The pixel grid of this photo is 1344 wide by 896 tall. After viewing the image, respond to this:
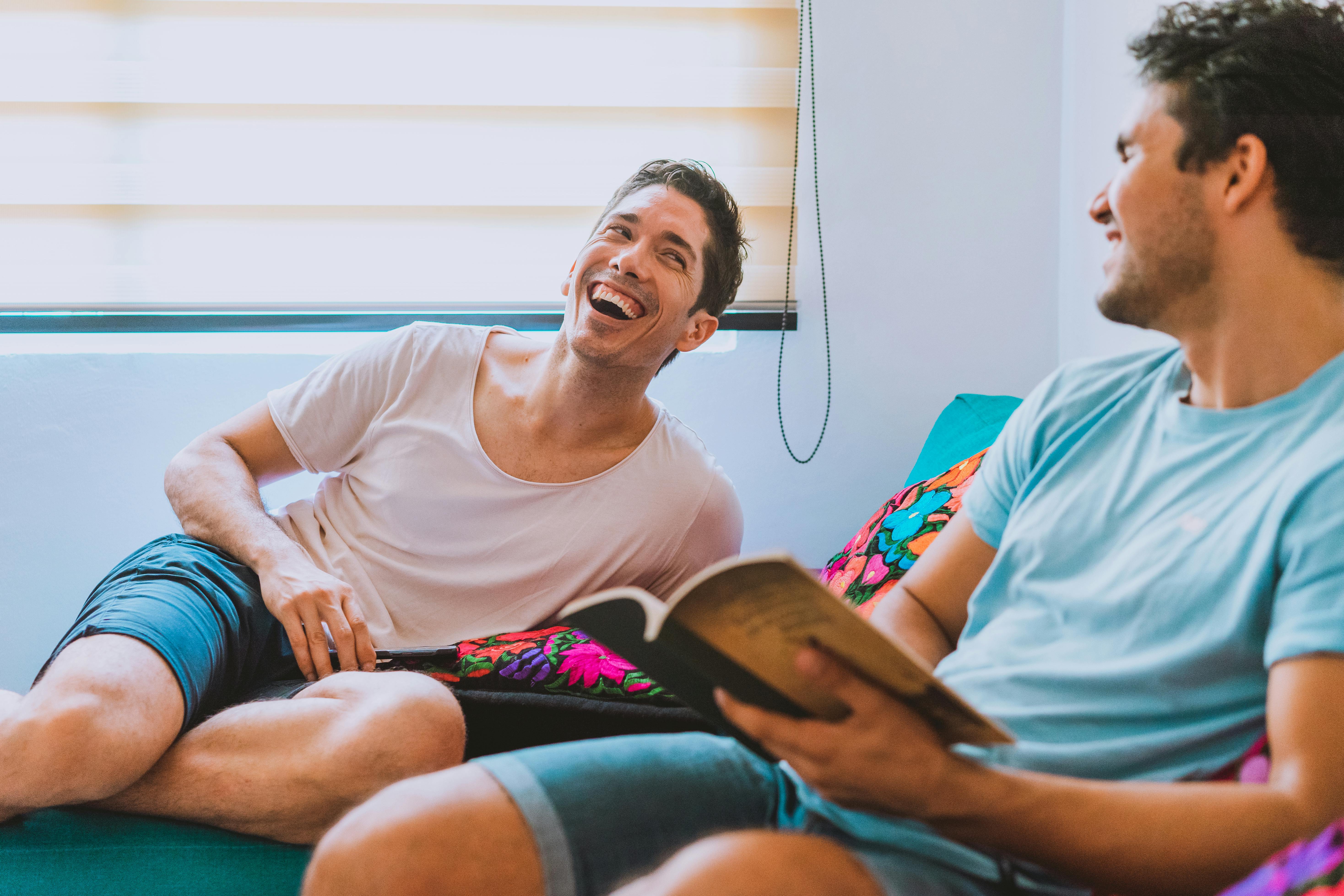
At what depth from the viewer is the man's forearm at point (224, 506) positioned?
1453mm

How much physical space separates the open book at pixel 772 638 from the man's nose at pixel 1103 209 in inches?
20.5

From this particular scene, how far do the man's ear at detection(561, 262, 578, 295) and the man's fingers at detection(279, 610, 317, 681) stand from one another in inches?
27.6

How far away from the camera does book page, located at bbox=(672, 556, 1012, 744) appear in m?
0.55

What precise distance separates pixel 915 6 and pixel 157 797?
6.07 ft

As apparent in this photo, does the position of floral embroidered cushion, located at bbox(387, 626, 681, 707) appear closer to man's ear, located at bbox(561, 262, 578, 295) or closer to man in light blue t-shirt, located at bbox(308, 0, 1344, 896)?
man in light blue t-shirt, located at bbox(308, 0, 1344, 896)

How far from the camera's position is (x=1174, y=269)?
2.64ft

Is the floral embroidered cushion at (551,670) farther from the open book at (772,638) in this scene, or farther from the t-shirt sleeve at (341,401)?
the open book at (772,638)

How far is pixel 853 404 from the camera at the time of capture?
1.97m

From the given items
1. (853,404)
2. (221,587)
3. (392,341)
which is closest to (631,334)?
(392,341)

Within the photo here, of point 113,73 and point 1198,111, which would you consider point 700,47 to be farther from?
point 1198,111

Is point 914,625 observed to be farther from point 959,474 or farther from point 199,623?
point 199,623

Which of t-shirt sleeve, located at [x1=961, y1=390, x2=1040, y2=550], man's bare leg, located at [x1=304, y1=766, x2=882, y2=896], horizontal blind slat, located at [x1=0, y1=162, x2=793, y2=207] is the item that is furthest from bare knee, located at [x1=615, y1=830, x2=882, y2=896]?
horizontal blind slat, located at [x1=0, y1=162, x2=793, y2=207]

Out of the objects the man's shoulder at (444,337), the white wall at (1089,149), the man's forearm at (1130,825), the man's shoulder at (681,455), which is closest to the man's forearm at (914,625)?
the man's forearm at (1130,825)

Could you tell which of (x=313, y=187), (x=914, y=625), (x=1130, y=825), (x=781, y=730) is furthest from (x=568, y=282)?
(x=1130, y=825)
